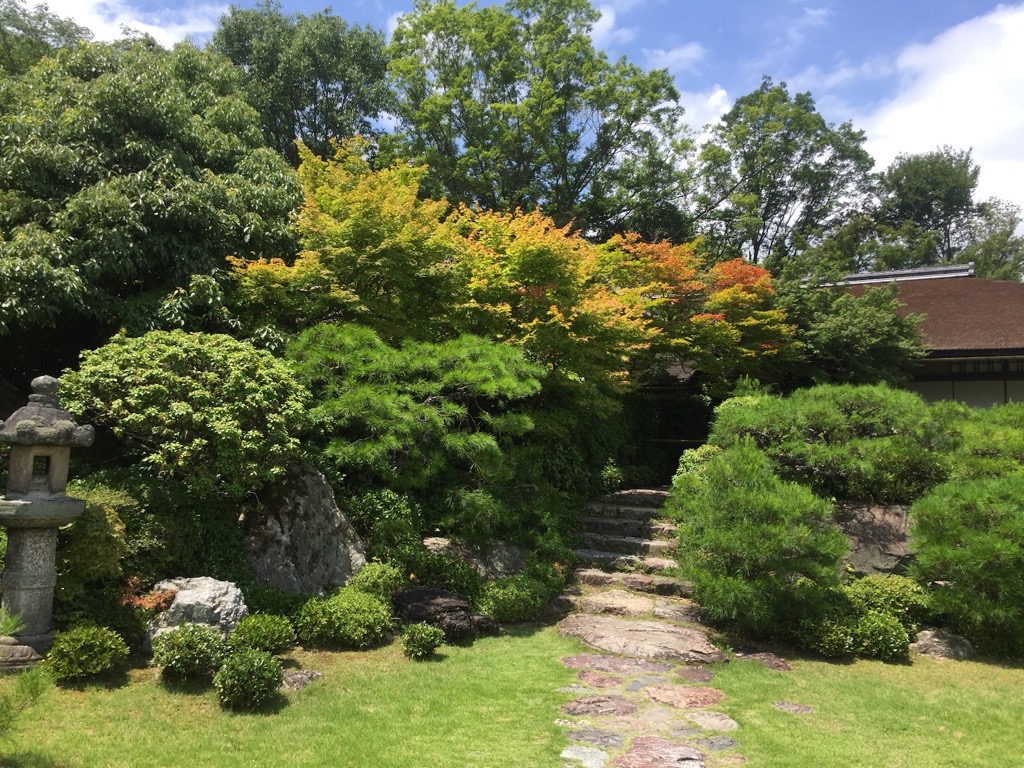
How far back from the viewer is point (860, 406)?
949 cm

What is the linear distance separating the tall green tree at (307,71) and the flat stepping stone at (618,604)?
1893 cm

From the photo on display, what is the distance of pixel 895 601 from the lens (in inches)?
313

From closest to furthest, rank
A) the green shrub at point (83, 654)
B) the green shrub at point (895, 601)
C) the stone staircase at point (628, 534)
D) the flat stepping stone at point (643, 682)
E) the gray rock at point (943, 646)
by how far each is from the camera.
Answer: the green shrub at point (83, 654)
the flat stepping stone at point (643, 682)
the gray rock at point (943, 646)
the green shrub at point (895, 601)
the stone staircase at point (628, 534)

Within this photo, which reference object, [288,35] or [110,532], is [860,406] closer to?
[110,532]

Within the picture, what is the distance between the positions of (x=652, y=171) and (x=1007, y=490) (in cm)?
1778

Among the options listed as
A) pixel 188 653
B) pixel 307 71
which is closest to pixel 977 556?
pixel 188 653

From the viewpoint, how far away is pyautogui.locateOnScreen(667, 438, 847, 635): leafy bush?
748 cm

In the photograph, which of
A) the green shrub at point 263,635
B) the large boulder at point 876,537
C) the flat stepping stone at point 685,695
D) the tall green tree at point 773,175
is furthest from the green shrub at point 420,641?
the tall green tree at point 773,175

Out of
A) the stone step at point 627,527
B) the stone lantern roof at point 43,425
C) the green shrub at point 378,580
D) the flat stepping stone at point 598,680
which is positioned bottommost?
the flat stepping stone at point 598,680

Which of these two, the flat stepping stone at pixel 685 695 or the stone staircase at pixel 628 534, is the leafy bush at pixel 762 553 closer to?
the flat stepping stone at pixel 685 695

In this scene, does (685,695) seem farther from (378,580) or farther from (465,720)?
(378,580)

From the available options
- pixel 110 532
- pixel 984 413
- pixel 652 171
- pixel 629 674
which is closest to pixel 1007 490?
pixel 984 413

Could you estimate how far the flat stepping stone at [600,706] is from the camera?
5.94 metres

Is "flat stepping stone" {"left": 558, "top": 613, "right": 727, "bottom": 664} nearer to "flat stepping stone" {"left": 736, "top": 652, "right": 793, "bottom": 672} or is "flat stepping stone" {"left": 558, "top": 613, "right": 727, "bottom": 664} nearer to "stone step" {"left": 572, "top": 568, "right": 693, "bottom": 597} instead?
"flat stepping stone" {"left": 736, "top": 652, "right": 793, "bottom": 672}
